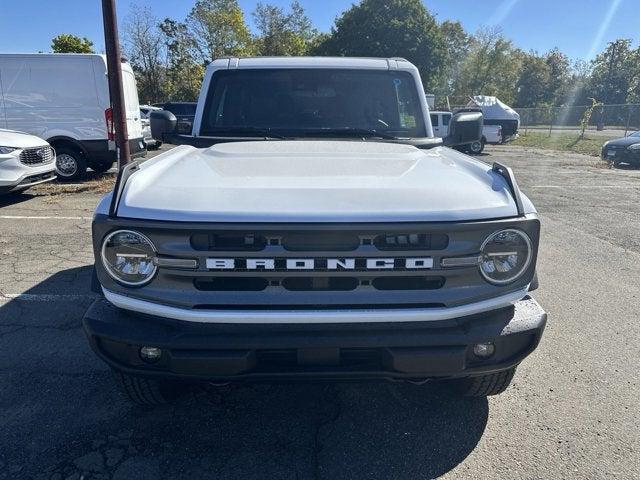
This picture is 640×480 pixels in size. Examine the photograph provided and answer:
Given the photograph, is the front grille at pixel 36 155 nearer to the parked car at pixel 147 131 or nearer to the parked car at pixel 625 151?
the parked car at pixel 147 131

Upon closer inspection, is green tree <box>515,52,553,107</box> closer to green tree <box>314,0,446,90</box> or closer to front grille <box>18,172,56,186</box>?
green tree <box>314,0,446,90</box>

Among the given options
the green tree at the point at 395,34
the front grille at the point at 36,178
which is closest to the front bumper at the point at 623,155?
the front grille at the point at 36,178

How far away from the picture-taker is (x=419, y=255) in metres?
2.11

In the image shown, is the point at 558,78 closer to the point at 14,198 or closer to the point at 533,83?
the point at 533,83

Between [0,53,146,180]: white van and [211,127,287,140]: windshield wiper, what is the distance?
24.3 feet

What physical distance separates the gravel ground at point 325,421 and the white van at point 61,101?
7.01 meters

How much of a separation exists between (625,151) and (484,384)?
680 inches

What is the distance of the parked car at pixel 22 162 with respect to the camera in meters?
7.80

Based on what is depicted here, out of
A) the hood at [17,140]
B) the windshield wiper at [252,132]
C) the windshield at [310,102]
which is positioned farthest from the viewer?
the hood at [17,140]

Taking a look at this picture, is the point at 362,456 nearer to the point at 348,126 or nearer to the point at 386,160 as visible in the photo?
the point at 386,160

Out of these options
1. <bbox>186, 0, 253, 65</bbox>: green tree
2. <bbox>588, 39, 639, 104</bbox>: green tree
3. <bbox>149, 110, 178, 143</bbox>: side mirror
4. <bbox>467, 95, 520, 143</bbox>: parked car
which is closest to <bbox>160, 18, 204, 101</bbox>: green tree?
<bbox>186, 0, 253, 65</bbox>: green tree

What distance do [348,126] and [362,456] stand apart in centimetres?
227

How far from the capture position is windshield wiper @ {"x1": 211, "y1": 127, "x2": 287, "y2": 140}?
3.54 metres

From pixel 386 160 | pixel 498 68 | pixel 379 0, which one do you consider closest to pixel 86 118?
pixel 386 160
